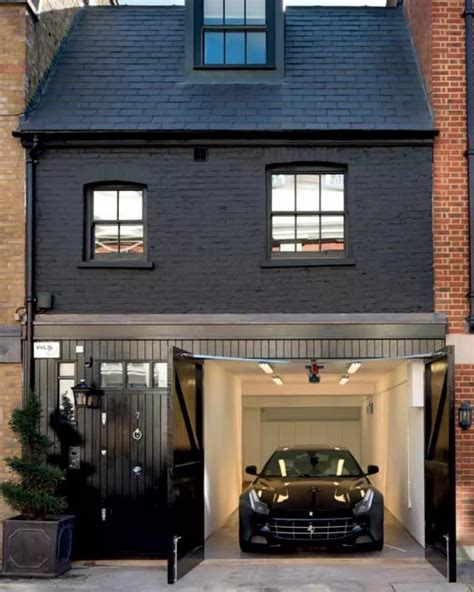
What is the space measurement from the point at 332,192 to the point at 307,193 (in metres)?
0.35

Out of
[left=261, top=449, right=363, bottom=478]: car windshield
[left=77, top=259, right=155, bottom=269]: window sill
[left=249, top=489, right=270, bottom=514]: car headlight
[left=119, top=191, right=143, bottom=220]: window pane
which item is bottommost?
[left=249, top=489, right=270, bottom=514]: car headlight

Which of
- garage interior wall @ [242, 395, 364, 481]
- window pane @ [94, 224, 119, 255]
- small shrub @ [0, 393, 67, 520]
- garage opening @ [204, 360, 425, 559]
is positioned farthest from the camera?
garage interior wall @ [242, 395, 364, 481]

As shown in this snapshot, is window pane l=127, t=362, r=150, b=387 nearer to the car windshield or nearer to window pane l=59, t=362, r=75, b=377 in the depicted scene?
window pane l=59, t=362, r=75, b=377

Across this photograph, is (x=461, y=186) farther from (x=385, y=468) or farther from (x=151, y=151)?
(x=385, y=468)

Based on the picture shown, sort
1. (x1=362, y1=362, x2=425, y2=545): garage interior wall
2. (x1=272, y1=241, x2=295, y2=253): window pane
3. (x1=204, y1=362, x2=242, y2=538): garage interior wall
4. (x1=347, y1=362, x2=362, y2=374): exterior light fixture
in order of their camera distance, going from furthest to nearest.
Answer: (x1=204, y1=362, x2=242, y2=538): garage interior wall, (x1=347, y1=362, x2=362, y2=374): exterior light fixture, (x1=362, y1=362, x2=425, y2=545): garage interior wall, (x1=272, y1=241, x2=295, y2=253): window pane

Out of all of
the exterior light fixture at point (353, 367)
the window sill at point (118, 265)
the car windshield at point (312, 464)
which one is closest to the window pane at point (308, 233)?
the exterior light fixture at point (353, 367)

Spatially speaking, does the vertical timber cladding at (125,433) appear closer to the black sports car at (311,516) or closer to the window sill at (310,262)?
the window sill at (310,262)

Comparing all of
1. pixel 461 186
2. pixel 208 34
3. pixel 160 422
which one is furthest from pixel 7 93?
pixel 461 186

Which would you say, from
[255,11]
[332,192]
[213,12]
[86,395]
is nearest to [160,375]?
[86,395]

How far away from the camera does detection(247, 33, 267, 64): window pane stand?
1518 centimetres

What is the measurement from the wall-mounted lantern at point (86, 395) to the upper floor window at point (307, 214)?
310 cm

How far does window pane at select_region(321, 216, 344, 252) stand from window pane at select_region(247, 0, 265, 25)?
351 centimetres

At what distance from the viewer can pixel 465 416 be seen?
13.2m

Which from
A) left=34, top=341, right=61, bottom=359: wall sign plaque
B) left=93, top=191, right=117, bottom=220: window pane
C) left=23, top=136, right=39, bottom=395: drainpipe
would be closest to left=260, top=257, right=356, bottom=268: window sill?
left=93, top=191, right=117, bottom=220: window pane
